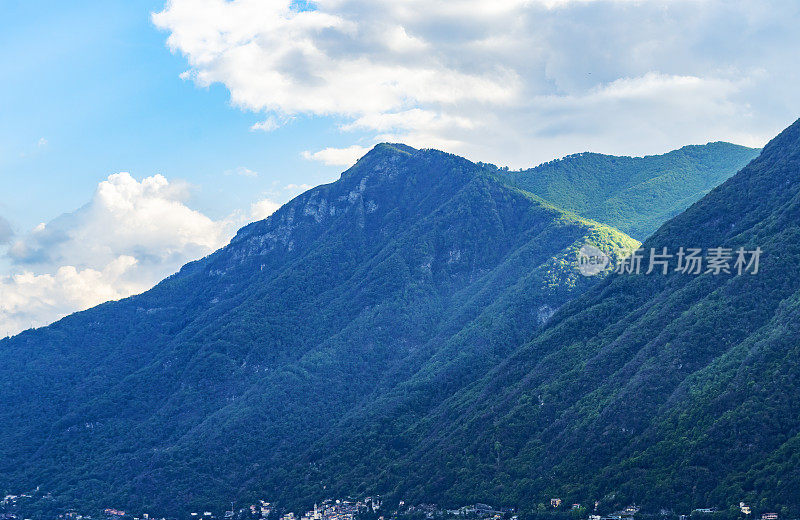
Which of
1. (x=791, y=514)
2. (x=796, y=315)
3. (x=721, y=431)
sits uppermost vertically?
(x=796, y=315)

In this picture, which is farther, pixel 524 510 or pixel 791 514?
pixel 524 510

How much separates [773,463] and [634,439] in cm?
3040

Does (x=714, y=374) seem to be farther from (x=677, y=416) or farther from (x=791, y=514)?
(x=791, y=514)

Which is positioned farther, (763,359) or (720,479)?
(763,359)

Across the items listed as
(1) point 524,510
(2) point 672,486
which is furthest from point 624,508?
(1) point 524,510

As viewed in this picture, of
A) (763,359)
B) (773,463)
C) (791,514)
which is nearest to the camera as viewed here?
(791,514)

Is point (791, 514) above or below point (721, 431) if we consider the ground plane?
below

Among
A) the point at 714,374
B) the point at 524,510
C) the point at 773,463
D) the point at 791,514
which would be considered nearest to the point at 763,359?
the point at 714,374

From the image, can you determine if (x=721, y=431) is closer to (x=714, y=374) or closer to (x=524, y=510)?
(x=714, y=374)

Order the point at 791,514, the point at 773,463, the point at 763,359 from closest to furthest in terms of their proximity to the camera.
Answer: the point at 791,514, the point at 773,463, the point at 763,359

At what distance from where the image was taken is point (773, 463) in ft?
572

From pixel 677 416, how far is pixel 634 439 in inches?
365

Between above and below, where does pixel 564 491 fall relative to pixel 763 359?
below

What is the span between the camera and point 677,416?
643 ft
